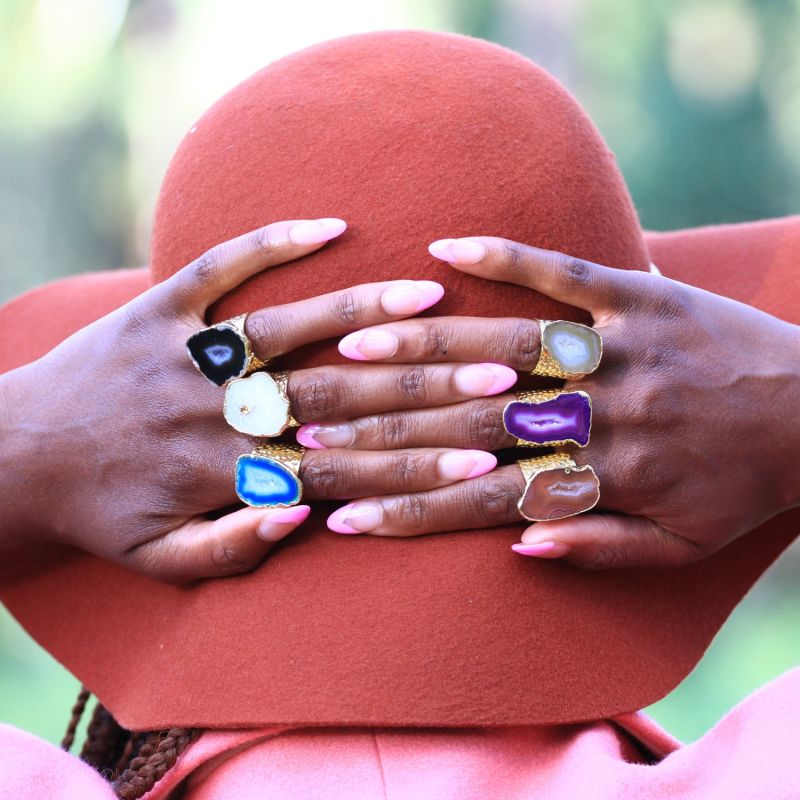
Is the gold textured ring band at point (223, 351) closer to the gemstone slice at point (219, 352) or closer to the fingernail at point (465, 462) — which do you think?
the gemstone slice at point (219, 352)

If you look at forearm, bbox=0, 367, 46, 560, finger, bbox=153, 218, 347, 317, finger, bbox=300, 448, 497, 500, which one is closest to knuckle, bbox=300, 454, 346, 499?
finger, bbox=300, 448, 497, 500

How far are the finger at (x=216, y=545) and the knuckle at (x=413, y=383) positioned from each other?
0.53 feet

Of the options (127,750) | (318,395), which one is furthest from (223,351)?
(127,750)

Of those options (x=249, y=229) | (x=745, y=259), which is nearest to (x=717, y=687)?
(x=745, y=259)

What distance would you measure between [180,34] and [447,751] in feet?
16.5

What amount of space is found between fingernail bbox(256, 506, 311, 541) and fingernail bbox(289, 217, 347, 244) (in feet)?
0.91

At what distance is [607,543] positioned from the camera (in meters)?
1.05

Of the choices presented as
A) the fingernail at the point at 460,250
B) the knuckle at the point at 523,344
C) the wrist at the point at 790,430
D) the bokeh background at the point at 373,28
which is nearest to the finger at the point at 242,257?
the fingernail at the point at 460,250

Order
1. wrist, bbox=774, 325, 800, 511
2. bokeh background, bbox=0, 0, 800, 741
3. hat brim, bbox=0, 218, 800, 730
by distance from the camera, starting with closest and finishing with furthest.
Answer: hat brim, bbox=0, 218, 800, 730 → wrist, bbox=774, 325, 800, 511 → bokeh background, bbox=0, 0, 800, 741

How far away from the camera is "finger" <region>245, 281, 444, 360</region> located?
100 cm

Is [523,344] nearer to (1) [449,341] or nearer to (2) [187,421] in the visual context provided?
(1) [449,341]

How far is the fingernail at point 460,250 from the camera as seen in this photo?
39.4 inches

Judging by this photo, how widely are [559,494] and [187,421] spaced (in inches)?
15.7

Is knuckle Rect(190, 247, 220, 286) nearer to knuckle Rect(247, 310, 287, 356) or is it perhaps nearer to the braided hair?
knuckle Rect(247, 310, 287, 356)
